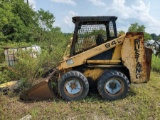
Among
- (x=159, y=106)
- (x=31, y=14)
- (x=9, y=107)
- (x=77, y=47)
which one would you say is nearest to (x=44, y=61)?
(x=77, y=47)

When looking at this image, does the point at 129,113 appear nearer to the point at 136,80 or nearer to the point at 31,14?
the point at 136,80

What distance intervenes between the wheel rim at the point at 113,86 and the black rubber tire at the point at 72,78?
51cm

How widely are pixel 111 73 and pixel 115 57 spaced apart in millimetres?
432

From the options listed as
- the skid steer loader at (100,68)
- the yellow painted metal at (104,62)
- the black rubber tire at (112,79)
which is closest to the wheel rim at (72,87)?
the skid steer loader at (100,68)

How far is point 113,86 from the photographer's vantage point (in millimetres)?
4957

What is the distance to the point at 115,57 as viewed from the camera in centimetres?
502

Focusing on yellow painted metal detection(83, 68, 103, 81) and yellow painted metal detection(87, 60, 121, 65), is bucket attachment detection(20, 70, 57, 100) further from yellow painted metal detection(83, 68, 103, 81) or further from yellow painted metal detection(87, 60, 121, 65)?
yellow painted metal detection(87, 60, 121, 65)

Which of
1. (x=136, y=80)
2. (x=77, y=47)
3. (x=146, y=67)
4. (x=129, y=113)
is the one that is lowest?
(x=129, y=113)

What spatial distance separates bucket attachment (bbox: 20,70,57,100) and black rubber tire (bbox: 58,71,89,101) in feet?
0.86

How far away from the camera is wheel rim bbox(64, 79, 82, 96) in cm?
495

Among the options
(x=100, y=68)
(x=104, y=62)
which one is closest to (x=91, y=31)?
(x=104, y=62)

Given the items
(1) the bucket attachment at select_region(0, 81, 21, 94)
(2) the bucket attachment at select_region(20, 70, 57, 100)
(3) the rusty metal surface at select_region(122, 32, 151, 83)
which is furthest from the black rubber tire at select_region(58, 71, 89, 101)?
(1) the bucket attachment at select_region(0, 81, 21, 94)

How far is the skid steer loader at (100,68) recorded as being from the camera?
4832 millimetres

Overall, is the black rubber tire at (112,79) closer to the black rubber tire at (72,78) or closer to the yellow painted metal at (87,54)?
the black rubber tire at (72,78)
